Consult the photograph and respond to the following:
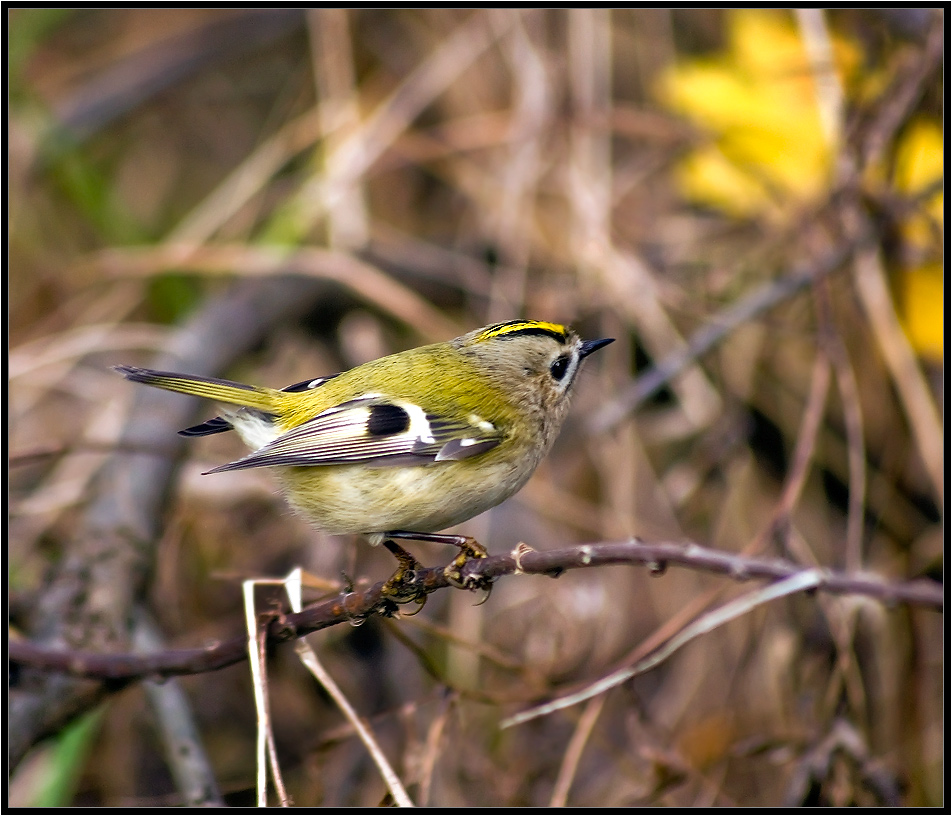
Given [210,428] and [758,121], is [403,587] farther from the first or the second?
[758,121]

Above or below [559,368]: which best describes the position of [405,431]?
below

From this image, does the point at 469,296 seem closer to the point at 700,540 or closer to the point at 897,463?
the point at 700,540

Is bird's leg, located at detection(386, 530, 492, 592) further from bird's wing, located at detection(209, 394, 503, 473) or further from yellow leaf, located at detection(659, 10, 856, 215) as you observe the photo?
yellow leaf, located at detection(659, 10, 856, 215)

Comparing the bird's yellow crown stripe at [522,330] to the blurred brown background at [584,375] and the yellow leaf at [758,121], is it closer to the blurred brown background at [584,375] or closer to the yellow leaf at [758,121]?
the blurred brown background at [584,375]

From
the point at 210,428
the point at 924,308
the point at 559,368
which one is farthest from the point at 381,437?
the point at 924,308

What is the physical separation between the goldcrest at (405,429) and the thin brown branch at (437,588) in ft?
0.77

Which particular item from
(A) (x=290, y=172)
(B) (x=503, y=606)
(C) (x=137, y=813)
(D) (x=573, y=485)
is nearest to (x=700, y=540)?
(D) (x=573, y=485)

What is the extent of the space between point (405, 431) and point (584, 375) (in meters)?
0.68

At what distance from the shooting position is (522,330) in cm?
177

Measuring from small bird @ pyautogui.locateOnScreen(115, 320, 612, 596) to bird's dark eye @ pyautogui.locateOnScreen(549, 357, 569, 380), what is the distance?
3 centimetres

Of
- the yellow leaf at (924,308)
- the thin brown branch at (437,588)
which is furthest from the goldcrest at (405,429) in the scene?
the yellow leaf at (924,308)

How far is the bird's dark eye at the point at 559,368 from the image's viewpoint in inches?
73.3

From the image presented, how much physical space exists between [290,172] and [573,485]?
5.76 feet

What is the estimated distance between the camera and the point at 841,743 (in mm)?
1815
